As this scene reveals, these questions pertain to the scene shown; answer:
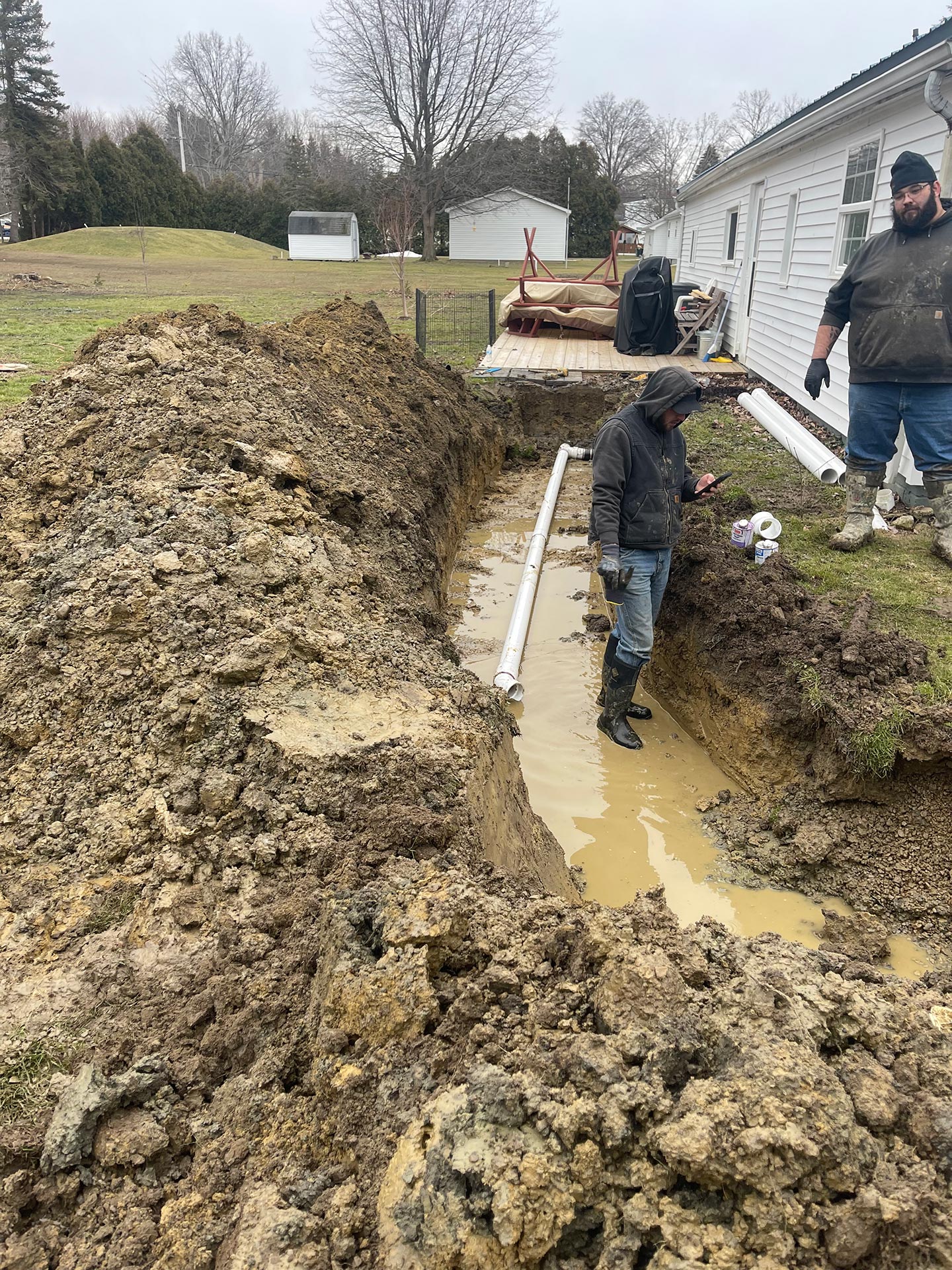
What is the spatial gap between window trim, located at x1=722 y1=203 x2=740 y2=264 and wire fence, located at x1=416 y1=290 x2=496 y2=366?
470cm

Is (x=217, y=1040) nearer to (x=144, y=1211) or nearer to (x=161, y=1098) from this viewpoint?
(x=161, y=1098)

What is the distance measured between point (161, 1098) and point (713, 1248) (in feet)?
4.37

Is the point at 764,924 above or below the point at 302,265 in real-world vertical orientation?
below

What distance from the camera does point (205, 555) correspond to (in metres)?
3.96

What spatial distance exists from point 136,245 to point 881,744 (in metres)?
40.7

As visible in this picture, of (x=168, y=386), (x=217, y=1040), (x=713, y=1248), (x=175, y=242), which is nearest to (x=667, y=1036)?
(x=713, y=1248)

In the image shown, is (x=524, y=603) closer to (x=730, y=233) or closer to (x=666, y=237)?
(x=730, y=233)

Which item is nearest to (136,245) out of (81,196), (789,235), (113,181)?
(81,196)

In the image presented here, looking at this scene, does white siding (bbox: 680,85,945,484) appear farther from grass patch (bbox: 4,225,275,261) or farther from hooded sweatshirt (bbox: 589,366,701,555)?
grass patch (bbox: 4,225,275,261)

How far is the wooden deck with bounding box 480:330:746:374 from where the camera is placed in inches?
539

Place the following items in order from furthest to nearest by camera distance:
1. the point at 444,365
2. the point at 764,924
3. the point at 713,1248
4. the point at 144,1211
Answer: the point at 444,365
the point at 764,924
the point at 144,1211
the point at 713,1248

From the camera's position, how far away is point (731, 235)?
1622 centimetres

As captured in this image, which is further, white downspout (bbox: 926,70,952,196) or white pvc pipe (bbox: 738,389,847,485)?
white pvc pipe (bbox: 738,389,847,485)

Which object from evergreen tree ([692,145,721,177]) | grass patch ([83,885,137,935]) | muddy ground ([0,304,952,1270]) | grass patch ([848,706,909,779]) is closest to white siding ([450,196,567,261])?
evergreen tree ([692,145,721,177])
